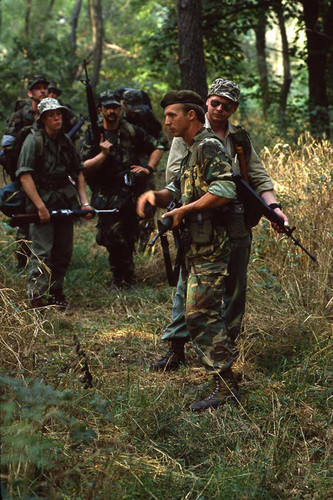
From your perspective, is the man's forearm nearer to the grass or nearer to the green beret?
the grass

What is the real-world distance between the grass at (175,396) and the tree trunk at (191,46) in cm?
306

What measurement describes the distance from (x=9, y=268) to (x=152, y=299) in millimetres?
1621

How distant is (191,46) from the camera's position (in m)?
9.19

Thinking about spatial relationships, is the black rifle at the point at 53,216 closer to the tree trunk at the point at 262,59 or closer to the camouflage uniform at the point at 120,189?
the camouflage uniform at the point at 120,189

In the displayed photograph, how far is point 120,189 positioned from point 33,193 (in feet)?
4.69

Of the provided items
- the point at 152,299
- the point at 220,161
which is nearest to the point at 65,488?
the point at 220,161

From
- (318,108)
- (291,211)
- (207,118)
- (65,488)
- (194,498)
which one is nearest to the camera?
(65,488)

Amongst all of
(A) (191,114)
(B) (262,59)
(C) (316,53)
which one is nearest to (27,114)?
(A) (191,114)

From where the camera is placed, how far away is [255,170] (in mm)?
4547

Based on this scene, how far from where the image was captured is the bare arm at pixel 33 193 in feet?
19.2

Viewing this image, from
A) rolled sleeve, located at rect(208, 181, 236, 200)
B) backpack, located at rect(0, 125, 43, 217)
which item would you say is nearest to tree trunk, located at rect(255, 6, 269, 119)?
backpack, located at rect(0, 125, 43, 217)

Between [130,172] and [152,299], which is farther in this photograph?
[130,172]

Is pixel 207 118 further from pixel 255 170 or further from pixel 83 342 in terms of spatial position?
pixel 83 342

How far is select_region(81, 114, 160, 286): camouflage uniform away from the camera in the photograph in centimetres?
704
